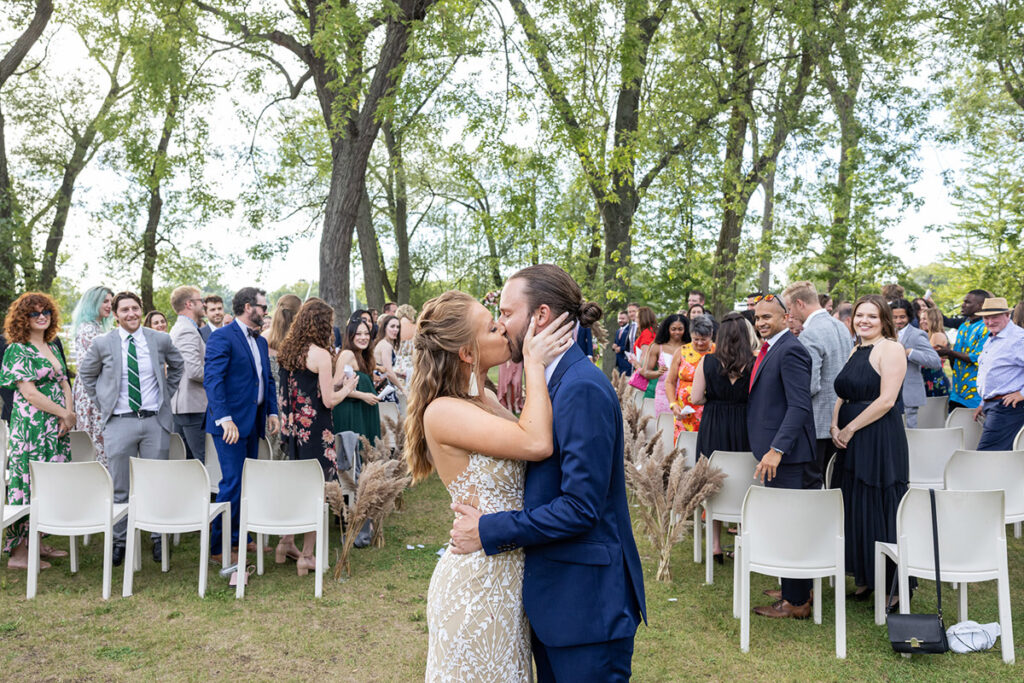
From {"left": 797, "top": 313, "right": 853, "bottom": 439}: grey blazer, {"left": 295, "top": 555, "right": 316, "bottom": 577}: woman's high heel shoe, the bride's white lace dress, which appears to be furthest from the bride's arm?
{"left": 295, "top": 555, "right": 316, "bottom": 577}: woman's high heel shoe

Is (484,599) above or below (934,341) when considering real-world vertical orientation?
below

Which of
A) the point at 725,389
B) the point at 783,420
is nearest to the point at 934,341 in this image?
the point at 725,389

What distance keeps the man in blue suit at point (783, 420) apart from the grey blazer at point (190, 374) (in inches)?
188

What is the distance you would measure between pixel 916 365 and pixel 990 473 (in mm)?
2824

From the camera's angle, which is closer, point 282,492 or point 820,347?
point 282,492

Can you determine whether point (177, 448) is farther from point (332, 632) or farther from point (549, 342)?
point (549, 342)

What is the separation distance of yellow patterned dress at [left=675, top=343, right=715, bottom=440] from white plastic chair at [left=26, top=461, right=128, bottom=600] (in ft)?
15.6

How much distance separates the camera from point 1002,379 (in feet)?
22.5

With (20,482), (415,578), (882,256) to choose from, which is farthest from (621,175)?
(20,482)

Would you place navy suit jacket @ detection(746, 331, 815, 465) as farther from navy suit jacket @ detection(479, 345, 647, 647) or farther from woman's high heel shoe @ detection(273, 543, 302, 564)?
woman's high heel shoe @ detection(273, 543, 302, 564)

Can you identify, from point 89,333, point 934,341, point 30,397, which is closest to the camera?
point 30,397

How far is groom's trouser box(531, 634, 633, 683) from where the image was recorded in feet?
7.17

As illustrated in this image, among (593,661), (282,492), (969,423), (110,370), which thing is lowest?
(282,492)

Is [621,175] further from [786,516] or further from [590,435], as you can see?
[590,435]
